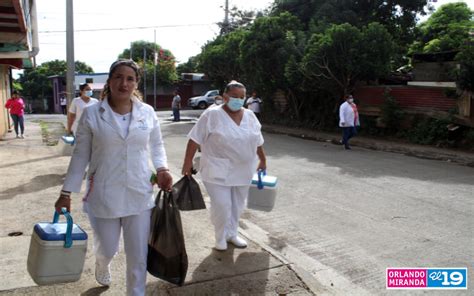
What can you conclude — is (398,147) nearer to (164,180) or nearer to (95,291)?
(164,180)

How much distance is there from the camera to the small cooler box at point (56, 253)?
115 inches

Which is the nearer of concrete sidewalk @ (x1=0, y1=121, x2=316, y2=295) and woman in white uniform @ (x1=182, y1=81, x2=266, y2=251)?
concrete sidewalk @ (x1=0, y1=121, x2=316, y2=295)

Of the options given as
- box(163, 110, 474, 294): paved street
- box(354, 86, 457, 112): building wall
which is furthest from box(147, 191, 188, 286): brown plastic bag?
box(354, 86, 457, 112): building wall

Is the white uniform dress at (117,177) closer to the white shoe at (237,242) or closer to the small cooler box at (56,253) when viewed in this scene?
the small cooler box at (56,253)

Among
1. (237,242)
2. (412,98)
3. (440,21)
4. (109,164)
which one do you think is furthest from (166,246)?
(440,21)

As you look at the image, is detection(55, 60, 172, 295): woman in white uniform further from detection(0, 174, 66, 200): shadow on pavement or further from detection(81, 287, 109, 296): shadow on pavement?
detection(0, 174, 66, 200): shadow on pavement

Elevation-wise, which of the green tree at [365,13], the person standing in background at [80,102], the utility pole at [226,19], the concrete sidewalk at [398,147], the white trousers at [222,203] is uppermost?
the utility pole at [226,19]

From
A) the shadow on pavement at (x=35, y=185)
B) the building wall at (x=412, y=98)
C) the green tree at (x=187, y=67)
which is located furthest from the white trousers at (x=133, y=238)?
the green tree at (x=187, y=67)

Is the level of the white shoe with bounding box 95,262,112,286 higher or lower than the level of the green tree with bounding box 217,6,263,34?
lower

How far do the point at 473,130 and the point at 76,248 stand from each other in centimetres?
1310

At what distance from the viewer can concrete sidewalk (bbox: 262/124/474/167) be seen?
11.9 metres

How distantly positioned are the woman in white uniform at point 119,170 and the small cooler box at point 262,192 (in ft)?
5.71

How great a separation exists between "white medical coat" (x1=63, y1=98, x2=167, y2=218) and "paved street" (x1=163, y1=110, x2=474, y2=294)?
2081 millimetres

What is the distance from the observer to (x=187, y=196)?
4.43 meters
